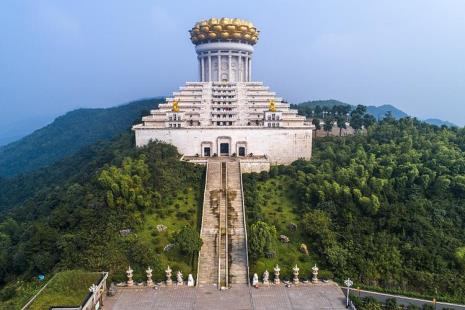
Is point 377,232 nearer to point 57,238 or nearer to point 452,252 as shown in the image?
point 452,252

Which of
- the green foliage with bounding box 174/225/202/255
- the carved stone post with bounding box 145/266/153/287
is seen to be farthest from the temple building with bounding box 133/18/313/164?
the carved stone post with bounding box 145/266/153/287

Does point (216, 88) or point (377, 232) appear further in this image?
point (216, 88)

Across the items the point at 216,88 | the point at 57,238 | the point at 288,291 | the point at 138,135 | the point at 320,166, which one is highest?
the point at 216,88

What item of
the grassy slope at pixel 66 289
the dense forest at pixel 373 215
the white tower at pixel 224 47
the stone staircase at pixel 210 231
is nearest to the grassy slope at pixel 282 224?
the dense forest at pixel 373 215

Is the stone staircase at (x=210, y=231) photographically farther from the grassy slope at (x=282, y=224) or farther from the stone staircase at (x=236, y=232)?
the grassy slope at (x=282, y=224)

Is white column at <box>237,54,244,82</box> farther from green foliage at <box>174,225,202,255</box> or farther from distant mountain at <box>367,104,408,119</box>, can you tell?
distant mountain at <box>367,104,408,119</box>

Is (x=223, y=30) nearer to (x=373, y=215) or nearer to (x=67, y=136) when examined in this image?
(x=373, y=215)

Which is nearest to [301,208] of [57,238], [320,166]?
[320,166]
